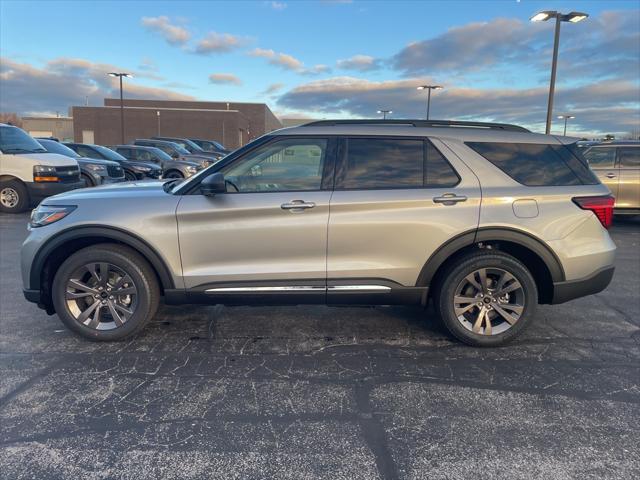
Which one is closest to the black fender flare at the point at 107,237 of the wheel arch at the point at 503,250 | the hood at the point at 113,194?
the hood at the point at 113,194

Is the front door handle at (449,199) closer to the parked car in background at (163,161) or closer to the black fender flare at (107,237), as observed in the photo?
the black fender flare at (107,237)

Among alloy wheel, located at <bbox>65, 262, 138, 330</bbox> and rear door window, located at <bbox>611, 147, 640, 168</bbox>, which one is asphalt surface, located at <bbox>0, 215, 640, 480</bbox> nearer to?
alloy wheel, located at <bbox>65, 262, 138, 330</bbox>

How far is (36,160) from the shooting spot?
10250 mm

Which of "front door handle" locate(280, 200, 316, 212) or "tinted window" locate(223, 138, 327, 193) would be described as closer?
"front door handle" locate(280, 200, 316, 212)

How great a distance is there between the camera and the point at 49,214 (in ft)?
12.4

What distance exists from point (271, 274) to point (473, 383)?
170cm

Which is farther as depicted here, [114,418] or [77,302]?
[77,302]

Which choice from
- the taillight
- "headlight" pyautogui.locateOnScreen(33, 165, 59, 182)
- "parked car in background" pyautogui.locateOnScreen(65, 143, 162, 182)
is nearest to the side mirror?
the taillight

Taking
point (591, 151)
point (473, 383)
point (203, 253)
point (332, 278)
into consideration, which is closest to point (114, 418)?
point (203, 253)

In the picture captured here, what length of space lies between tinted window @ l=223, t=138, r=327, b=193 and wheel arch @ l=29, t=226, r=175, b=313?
0.84m

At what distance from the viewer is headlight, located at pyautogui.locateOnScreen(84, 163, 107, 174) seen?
494 inches

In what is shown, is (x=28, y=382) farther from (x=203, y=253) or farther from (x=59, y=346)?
(x=203, y=253)

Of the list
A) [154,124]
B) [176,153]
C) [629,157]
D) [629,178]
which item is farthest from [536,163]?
[154,124]

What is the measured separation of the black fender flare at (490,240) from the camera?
3.70m
